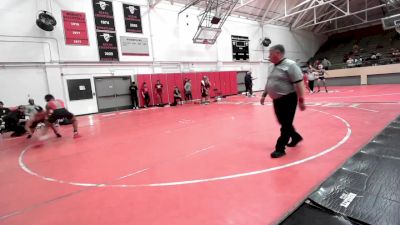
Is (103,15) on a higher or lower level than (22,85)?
higher

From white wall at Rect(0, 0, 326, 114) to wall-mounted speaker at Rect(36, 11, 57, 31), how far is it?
0.63 m

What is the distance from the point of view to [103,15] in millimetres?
12383

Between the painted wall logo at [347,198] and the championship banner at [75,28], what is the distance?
1274 centimetres

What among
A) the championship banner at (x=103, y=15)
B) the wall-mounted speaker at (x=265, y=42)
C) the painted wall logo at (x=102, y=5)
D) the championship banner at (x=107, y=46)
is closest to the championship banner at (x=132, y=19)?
the championship banner at (x=103, y=15)

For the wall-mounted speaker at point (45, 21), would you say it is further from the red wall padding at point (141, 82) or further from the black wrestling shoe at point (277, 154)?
the black wrestling shoe at point (277, 154)

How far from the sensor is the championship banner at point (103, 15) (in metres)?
12.1

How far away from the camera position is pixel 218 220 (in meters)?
1.94

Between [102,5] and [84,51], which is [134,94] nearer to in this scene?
[84,51]

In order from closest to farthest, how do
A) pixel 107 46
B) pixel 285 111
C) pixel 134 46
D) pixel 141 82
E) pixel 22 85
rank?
pixel 285 111 → pixel 22 85 → pixel 107 46 → pixel 134 46 → pixel 141 82

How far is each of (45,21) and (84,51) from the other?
2.08 metres

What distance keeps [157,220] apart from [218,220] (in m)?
0.53

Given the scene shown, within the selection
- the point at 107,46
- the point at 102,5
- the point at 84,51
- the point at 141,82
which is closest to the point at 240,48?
the point at 141,82

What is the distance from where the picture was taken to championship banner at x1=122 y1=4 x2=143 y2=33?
1313 centimetres

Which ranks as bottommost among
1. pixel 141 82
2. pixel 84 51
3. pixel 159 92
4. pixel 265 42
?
pixel 159 92
